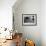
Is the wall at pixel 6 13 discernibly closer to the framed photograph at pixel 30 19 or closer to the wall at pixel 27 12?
the wall at pixel 27 12

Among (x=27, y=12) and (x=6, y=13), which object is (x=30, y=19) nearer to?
(x=27, y=12)

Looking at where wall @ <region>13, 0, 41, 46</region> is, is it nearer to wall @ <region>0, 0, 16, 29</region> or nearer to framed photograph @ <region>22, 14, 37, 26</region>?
framed photograph @ <region>22, 14, 37, 26</region>

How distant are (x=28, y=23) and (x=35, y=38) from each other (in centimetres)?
86

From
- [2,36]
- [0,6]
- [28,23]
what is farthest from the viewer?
[28,23]

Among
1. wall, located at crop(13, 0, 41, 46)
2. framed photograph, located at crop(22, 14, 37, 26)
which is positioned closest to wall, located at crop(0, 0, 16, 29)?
wall, located at crop(13, 0, 41, 46)

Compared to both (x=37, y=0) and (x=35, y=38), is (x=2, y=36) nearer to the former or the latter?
(x=35, y=38)

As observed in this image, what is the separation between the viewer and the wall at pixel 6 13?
4641mm

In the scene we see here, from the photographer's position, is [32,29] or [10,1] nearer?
[10,1]

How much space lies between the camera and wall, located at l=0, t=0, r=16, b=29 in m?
Answer: 4.64

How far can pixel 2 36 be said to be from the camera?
12.4 ft

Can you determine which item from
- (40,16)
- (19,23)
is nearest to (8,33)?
(19,23)

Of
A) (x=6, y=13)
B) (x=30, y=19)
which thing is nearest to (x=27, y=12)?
(x=30, y=19)

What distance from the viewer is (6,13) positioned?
4711 millimetres

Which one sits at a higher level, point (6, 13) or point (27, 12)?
point (27, 12)
